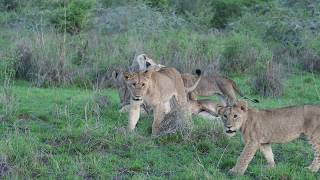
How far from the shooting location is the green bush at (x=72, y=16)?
707 inches

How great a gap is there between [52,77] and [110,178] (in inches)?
236

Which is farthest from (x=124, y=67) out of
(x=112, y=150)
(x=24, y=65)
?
(x=112, y=150)

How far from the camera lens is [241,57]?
14.7m

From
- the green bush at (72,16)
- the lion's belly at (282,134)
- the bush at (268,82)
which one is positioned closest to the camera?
the lion's belly at (282,134)

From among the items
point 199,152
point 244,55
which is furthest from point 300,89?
point 199,152

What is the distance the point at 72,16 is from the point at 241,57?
5.76 metres

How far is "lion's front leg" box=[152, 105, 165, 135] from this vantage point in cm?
827

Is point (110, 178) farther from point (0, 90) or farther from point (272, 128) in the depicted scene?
point (0, 90)

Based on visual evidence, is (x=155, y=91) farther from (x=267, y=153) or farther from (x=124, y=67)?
(x=124, y=67)

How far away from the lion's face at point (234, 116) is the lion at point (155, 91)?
1348mm

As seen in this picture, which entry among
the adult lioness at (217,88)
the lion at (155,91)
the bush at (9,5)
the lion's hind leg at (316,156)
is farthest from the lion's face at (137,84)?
the bush at (9,5)

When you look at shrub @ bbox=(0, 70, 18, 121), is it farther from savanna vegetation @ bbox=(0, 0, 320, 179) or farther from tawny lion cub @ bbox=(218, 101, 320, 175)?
tawny lion cub @ bbox=(218, 101, 320, 175)

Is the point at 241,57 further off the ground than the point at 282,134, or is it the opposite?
the point at 282,134

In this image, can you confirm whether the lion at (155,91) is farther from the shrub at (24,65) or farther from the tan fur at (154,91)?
the shrub at (24,65)
